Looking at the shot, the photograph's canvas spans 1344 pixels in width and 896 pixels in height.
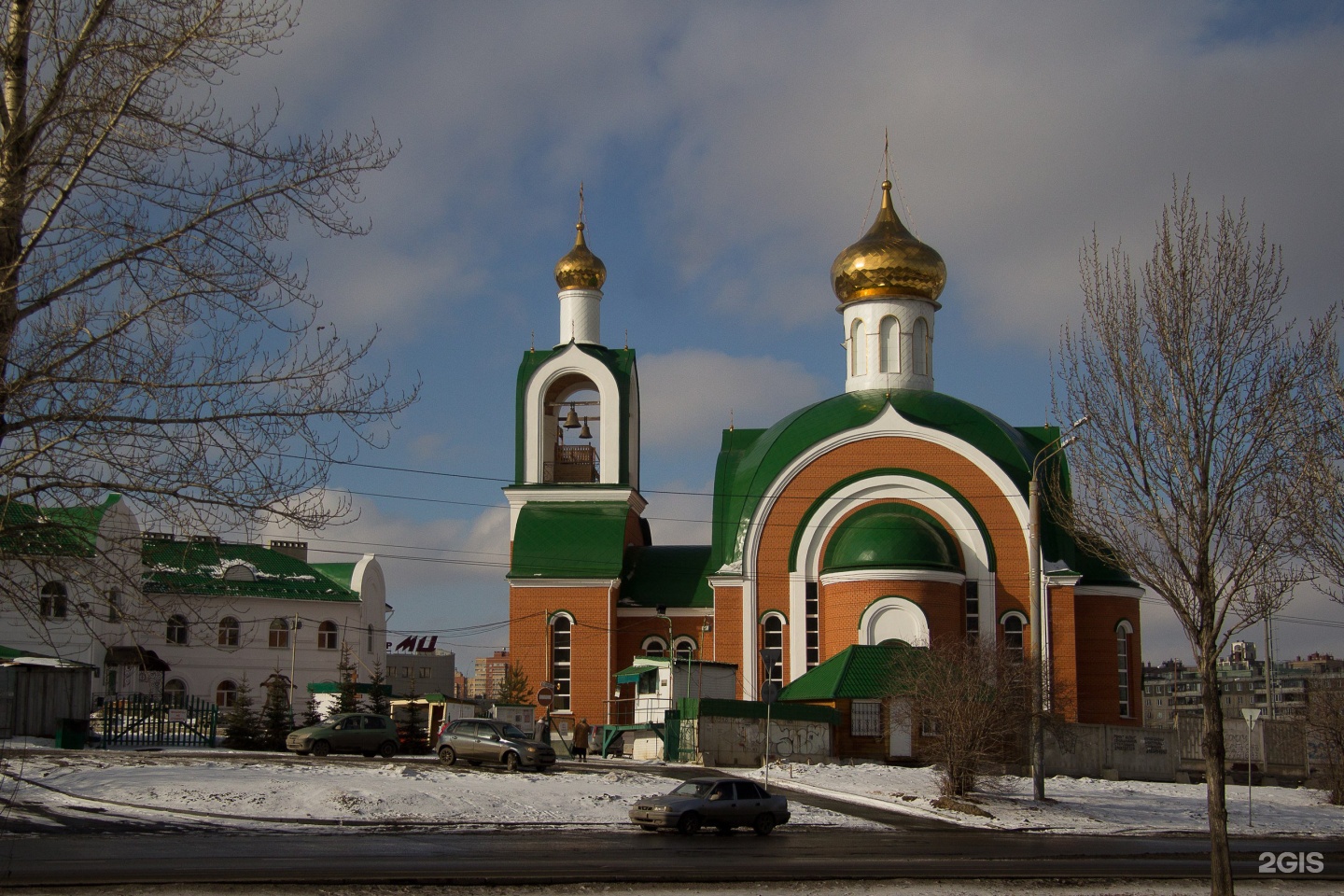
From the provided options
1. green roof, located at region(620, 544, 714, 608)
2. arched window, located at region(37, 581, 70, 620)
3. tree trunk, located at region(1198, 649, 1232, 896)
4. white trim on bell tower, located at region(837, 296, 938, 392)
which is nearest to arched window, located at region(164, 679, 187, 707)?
green roof, located at region(620, 544, 714, 608)

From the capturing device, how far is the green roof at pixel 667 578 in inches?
1490

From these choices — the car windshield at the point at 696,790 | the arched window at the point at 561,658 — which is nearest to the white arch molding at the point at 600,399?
the arched window at the point at 561,658

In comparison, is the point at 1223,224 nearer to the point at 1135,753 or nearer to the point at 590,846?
the point at 590,846

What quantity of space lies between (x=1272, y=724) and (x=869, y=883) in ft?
115

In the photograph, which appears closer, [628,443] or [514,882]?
[514,882]

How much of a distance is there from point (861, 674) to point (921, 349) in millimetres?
13028

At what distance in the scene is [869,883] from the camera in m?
12.7

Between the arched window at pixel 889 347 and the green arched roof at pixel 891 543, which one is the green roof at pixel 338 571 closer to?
the green arched roof at pixel 891 543

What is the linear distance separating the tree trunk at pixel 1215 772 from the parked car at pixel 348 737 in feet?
56.5

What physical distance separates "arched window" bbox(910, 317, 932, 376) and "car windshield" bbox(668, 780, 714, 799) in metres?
23.8

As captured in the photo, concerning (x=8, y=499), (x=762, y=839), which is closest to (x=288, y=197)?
(x=8, y=499)

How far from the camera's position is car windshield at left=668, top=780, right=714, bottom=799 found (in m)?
18.4

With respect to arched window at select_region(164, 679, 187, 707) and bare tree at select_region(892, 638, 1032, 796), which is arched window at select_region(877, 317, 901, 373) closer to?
bare tree at select_region(892, 638, 1032, 796)

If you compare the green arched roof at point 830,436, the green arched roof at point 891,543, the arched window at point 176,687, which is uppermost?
the green arched roof at point 830,436
